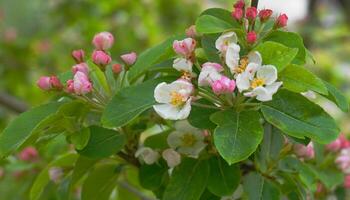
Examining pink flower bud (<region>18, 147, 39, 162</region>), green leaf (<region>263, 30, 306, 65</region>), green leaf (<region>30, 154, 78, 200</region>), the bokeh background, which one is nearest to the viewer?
green leaf (<region>263, 30, 306, 65</region>)

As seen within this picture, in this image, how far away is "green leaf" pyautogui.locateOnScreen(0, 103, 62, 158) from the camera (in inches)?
40.7

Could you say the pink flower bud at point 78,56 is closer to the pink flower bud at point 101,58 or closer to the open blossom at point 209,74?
the pink flower bud at point 101,58

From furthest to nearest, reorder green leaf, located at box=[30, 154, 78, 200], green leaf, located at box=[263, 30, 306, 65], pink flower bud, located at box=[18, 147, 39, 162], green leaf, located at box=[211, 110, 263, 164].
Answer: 1. pink flower bud, located at box=[18, 147, 39, 162]
2. green leaf, located at box=[30, 154, 78, 200]
3. green leaf, located at box=[263, 30, 306, 65]
4. green leaf, located at box=[211, 110, 263, 164]

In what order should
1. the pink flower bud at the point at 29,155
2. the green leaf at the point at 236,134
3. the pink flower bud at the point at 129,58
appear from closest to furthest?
the green leaf at the point at 236,134 → the pink flower bud at the point at 129,58 → the pink flower bud at the point at 29,155

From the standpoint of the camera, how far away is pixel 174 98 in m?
0.97

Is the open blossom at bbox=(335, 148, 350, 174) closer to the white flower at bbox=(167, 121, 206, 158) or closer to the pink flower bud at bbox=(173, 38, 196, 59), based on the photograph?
the white flower at bbox=(167, 121, 206, 158)

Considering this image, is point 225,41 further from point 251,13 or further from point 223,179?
point 223,179

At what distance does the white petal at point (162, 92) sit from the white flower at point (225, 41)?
94 millimetres

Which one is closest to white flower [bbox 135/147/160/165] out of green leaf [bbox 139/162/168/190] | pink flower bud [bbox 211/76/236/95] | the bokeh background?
green leaf [bbox 139/162/168/190]

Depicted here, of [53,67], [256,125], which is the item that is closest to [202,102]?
[256,125]

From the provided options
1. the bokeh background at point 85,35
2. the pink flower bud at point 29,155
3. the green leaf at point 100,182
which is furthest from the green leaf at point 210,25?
the bokeh background at point 85,35

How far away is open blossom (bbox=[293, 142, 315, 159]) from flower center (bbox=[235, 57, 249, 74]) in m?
0.26

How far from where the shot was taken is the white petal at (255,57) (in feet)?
3.20

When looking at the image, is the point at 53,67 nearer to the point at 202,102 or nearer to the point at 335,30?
the point at 335,30
